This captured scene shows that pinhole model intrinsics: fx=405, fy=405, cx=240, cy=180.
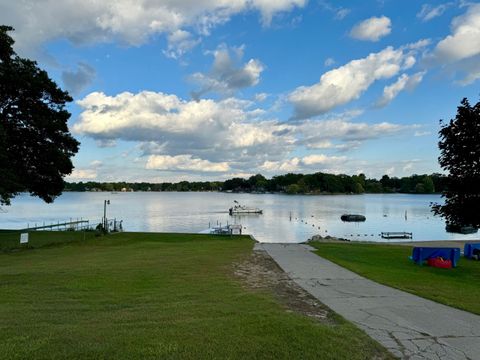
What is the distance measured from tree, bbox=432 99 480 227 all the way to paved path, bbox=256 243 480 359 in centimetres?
682

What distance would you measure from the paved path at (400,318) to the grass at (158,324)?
514 millimetres

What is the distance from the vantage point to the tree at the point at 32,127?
1158 inches

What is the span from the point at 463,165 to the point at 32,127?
28810 mm

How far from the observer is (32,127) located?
30.7 metres

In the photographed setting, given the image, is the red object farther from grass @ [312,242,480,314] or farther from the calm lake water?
the calm lake water

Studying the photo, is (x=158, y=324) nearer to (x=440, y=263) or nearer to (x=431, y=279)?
(x=431, y=279)

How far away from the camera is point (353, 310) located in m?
7.66

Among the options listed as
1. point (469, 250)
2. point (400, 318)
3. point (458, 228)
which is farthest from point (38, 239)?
point (400, 318)

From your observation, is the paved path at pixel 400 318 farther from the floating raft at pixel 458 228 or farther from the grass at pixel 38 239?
the grass at pixel 38 239

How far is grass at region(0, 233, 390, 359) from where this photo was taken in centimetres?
495

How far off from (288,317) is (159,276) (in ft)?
20.0

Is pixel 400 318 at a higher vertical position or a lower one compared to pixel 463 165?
lower

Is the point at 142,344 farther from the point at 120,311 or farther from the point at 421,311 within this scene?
the point at 421,311

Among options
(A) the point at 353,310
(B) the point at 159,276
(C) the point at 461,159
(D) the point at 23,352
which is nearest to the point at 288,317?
(A) the point at 353,310
